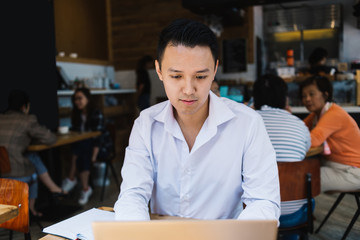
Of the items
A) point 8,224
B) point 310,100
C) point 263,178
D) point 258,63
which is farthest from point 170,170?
point 258,63

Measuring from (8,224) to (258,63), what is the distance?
250 inches

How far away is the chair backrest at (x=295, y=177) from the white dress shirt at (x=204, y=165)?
59 centimetres

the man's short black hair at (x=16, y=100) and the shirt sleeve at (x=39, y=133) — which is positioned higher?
the man's short black hair at (x=16, y=100)

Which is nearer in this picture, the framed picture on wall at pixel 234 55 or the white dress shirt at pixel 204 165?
the white dress shirt at pixel 204 165

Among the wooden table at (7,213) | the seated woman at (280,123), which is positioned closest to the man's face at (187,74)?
the wooden table at (7,213)

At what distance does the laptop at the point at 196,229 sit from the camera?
68 cm

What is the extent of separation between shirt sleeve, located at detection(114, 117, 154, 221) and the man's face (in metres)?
0.28

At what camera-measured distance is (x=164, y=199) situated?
139 cm

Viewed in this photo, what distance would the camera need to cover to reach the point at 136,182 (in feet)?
4.22

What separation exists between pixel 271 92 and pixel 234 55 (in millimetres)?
4342

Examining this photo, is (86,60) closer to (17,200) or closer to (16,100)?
(16,100)

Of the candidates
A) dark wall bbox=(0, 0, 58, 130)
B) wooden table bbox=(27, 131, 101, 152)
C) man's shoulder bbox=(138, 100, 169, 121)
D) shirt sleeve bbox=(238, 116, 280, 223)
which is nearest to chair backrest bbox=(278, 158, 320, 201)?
shirt sleeve bbox=(238, 116, 280, 223)

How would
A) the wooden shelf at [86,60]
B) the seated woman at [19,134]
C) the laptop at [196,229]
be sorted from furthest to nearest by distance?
the wooden shelf at [86,60], the seated woman at [19,134], the laptop at [196,229]

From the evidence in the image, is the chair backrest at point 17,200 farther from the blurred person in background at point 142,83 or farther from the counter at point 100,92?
the blurred person in background at point 142,83
